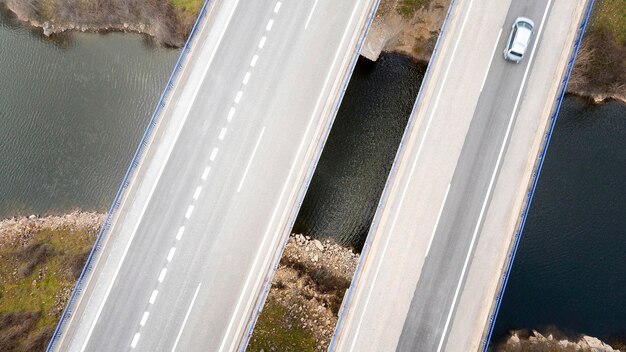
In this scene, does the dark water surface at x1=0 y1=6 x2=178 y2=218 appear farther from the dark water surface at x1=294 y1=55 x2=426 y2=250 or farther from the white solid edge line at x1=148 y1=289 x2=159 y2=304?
the dark water surface at x1=294 y1=55 x2=426 y2=250

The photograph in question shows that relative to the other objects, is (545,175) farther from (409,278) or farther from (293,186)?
(293,186)

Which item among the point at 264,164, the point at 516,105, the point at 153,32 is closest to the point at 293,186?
the point at 264,164

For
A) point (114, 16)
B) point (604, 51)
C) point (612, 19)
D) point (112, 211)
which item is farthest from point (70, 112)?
point (612, 19)

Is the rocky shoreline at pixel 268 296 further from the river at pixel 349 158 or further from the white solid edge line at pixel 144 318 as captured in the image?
the white solid edge line at pixel 144 318

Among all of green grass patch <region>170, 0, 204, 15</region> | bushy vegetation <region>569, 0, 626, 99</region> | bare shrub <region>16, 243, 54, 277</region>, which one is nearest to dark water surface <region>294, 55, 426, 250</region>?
bushy vegetation <region>569, 0, 626, 99</region>

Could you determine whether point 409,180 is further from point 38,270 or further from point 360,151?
point 38,270

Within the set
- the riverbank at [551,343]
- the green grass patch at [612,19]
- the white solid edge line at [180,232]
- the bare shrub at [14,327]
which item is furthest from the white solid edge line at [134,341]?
the green grass patch at [612,19]
